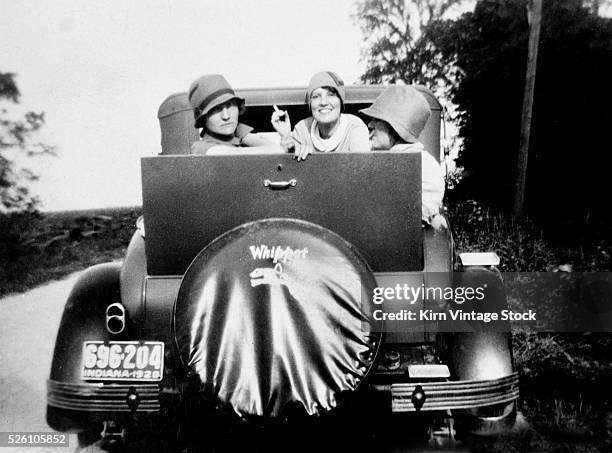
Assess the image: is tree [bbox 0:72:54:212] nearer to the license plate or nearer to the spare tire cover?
the license plate

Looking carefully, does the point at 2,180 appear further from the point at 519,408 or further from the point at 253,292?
the point at 519,408

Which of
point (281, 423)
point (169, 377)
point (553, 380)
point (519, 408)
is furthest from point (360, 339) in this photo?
point (553, 380)

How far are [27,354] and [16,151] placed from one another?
1779 millimetres

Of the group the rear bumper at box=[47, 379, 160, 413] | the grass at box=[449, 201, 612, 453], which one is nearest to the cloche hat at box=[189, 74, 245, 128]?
the rear bumper at box=[47, 379, 160, 413]

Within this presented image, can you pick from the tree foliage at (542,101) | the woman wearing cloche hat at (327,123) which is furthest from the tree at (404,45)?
the woman wearing cloche hat at (327,123)

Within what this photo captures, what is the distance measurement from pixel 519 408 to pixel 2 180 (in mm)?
4074

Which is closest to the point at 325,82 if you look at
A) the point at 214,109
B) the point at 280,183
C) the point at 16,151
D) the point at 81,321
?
the point at 214,109

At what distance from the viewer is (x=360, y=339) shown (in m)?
2.00

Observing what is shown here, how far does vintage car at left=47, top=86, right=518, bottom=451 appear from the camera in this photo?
6.47 ft

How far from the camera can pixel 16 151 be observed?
466 centimetres

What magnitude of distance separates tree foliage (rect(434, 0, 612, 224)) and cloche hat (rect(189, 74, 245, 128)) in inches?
215

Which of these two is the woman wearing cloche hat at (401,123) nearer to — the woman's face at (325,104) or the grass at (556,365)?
the woman's face at (325,104)

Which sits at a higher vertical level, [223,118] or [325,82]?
[325,82]

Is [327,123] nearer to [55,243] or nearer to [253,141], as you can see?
[253,141]
